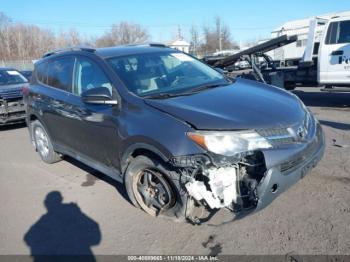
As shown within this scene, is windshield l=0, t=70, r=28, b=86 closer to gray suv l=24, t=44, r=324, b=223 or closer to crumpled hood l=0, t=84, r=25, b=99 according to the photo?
crumpled hood l=0, t=84, r=25, b=99

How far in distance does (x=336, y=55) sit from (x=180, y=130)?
7.28 metres

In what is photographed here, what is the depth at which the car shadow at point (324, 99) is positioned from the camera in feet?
33.5

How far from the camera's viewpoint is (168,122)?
3.55m

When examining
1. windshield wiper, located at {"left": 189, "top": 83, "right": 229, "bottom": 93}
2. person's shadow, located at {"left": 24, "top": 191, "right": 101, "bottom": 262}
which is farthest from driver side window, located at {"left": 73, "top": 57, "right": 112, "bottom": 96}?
person's shadow, located at {"left": 24, "top": 191, "right": 101, "bottom": 262}

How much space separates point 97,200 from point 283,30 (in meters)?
16.8

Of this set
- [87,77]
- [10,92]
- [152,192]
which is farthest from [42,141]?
[10,92]

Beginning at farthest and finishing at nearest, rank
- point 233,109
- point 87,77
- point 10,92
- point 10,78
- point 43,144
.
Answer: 1. point 10,78
2. point 10,92
3. point 43,144
4. point 87,77
5. point 233,109

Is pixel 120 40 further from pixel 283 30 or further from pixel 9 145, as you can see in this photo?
pixel 9 145

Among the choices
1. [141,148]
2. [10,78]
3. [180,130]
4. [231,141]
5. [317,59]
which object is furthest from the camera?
[10,78]

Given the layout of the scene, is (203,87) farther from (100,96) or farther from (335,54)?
(335,54)

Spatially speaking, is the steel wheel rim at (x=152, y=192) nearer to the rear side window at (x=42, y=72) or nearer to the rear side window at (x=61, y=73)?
the rear side window at (x=61, y=73)

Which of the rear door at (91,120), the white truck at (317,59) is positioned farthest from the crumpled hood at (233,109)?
the white truck at (317,59)

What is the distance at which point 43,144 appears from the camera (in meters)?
6.40

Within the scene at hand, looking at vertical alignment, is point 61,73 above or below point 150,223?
above
